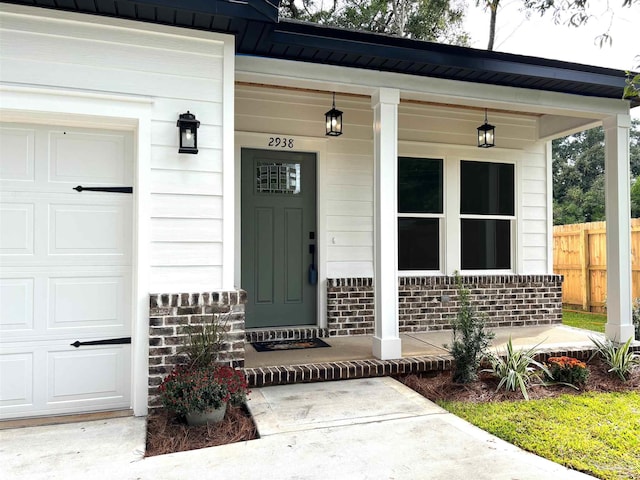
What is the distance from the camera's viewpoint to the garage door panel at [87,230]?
3434mm

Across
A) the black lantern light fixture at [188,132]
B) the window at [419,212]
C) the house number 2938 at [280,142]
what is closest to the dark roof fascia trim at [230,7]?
the black lantern light fixture at [188,132]

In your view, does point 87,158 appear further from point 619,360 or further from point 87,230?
point 619,360

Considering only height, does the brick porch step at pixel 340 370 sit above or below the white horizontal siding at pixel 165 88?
below

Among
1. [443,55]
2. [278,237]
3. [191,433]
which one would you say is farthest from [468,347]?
[443,55]

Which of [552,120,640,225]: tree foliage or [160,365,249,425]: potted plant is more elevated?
[552,120,640,225]: tree foliage

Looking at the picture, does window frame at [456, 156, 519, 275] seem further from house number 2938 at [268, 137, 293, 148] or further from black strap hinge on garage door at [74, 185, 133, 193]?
black strap hinge on garage door at [74, 185, 133, 193]

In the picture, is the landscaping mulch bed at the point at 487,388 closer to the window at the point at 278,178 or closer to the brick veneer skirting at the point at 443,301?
the brick veneer skirting at the point at 443,301

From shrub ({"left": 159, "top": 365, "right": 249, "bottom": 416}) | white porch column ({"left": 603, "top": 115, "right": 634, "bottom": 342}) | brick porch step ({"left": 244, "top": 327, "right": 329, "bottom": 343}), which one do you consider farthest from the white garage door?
white porch column ({"left": 603, "top": 115, "right": 634, "bottom": 342})

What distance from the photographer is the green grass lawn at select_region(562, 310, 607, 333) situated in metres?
7.36

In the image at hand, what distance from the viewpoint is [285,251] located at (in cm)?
563

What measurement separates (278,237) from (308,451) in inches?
122

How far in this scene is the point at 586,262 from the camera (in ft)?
30.7

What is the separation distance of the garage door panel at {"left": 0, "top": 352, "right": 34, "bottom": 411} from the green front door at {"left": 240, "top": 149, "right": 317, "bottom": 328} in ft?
8.02

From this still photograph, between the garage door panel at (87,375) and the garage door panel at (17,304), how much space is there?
30cm
